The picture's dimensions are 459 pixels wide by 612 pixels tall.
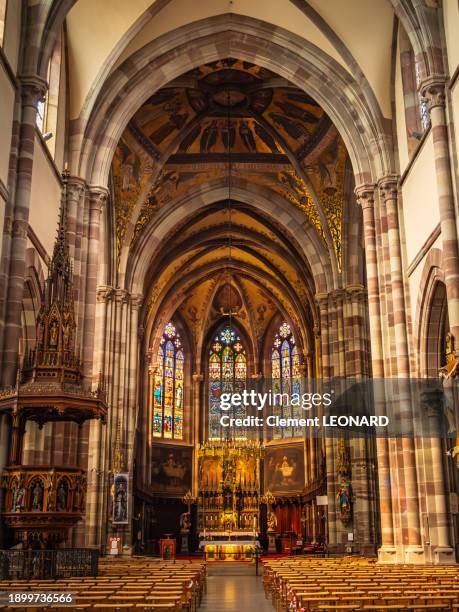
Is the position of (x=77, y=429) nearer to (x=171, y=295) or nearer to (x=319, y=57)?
(x=319, y=57)

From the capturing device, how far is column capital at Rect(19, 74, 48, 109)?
1427 centimetres

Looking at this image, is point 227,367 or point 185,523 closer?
point 185,523

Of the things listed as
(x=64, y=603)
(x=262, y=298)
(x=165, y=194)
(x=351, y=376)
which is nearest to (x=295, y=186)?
(x=165, y=194)

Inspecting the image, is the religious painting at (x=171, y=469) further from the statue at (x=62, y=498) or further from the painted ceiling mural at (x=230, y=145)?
the statue at (x=62, y=498)

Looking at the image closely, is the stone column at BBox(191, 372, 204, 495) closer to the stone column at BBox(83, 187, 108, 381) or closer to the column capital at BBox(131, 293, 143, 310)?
the column capital at BBox(131, 293, 143, 310)

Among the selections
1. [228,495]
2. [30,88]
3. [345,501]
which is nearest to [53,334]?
[30,88]

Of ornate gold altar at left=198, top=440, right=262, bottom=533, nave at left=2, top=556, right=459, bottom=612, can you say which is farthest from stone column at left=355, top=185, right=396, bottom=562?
ornate gold altar at left=198, top=440, right=262, bottom=533

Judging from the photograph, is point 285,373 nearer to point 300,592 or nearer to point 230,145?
point 230,145

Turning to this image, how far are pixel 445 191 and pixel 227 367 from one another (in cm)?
2798

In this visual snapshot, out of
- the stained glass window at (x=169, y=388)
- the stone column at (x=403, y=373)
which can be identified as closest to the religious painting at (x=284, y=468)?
→ the stained glass window at (x=169, y=388)

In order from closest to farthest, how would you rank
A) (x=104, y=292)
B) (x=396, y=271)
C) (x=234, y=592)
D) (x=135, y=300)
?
(x=234, y=592), (x=396, y=271), (x=104, y=292), (x=135, y=300)

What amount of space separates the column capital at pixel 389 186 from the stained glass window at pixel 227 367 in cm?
2222

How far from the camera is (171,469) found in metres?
37.5

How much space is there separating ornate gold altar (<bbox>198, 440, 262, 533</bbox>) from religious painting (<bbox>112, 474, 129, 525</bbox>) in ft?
28.5
